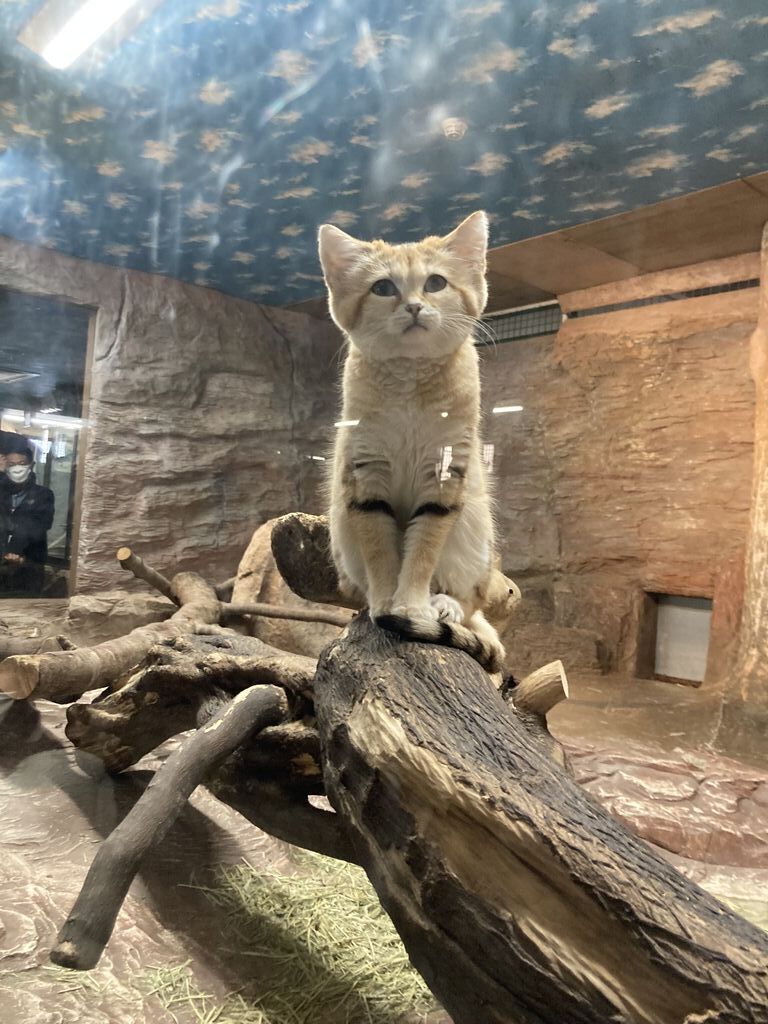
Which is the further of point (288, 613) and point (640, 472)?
point (640, 472)

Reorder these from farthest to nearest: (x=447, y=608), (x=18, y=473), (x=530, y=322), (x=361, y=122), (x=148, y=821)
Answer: (x=530, y=322)
(x=18, y=473)
(x=361, y=122)
(x=447, y=608)
(x=148, y=821)

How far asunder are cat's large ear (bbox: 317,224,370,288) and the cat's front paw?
93 cm

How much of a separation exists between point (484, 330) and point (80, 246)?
1670 millimetres

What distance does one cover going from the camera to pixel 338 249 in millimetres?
2031

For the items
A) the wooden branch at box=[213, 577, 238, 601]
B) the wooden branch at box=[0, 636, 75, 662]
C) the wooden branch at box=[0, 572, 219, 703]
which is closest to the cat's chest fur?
the wooden branch at box=[0, 572, 219, 703]

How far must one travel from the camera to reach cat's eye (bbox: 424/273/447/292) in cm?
196

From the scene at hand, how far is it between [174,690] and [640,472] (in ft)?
10.7

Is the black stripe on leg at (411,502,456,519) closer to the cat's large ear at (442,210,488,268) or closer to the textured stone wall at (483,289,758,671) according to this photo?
the cat's large ear at (442,210,488,268)

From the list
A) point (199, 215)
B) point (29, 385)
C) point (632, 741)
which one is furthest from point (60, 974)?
point (632, 741)

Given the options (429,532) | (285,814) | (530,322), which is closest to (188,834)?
(285,814)

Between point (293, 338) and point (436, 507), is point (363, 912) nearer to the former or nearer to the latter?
point (436, 507)

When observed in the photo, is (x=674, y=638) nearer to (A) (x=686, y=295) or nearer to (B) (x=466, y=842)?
(A) (x=686, y=295)

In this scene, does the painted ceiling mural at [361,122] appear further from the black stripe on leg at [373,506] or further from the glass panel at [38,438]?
the black stripe on leg at [373,506]

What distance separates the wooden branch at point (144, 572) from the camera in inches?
155
